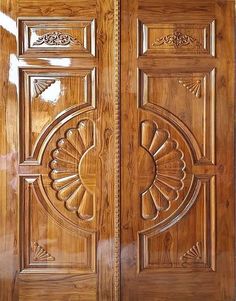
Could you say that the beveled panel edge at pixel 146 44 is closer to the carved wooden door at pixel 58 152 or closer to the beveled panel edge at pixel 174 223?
the carved wooden door at pixel 58 152

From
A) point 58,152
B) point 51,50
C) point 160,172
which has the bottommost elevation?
point 160,172

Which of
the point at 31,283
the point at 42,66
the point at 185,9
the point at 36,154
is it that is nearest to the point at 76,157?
the point at 36,154

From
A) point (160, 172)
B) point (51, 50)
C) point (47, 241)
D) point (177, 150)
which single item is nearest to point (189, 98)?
point (177, 150)

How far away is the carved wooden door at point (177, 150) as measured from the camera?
248 cm

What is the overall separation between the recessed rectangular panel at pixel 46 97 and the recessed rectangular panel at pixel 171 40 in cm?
33

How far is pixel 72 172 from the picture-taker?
2.50 m

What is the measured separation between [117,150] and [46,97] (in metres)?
0.46

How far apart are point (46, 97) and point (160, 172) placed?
713 millimetres

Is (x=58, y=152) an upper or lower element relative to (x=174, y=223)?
upper

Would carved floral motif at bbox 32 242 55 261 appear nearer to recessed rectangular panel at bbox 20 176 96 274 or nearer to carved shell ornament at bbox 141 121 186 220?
recessed rectangular panel at bbox 20 176 96 274

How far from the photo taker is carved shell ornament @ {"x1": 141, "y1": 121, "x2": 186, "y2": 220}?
8.19 feet

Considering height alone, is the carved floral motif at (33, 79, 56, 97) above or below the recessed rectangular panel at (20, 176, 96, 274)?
above

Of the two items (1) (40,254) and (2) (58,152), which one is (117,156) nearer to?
(2) (58,152)

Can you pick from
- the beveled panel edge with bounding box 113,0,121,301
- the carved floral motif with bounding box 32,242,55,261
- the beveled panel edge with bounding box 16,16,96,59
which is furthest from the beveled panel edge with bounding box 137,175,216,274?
the beveled panel edge with bounding box 16,16,96,59
